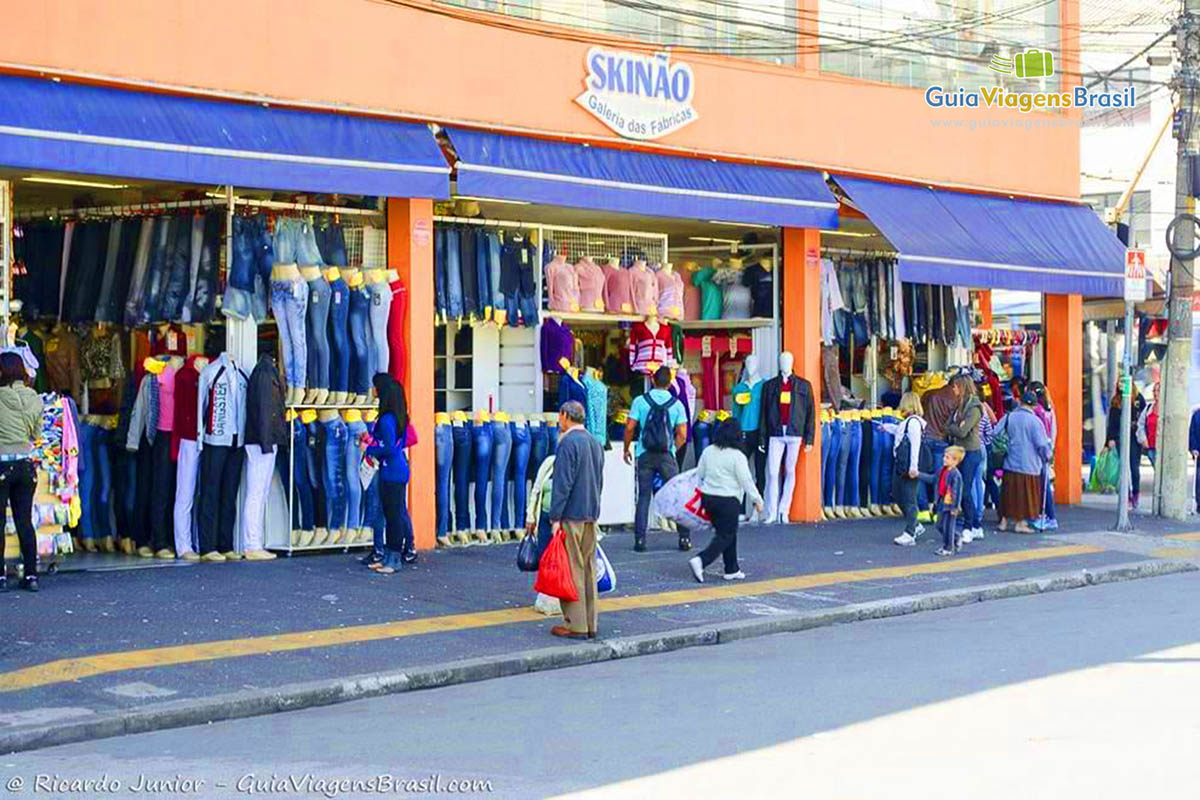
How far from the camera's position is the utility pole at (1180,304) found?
70.6ft

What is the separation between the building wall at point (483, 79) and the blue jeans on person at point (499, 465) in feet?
10.6

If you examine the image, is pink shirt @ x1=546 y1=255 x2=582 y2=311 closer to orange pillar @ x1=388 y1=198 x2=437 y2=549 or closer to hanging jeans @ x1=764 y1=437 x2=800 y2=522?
orange pillar @ x1=388 y1=198 x2=437 y2=549

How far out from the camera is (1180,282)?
22094mm

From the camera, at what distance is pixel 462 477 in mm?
17703

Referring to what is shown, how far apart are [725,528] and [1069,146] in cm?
1177

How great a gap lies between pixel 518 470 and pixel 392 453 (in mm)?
3208

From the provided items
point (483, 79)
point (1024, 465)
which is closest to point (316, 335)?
point (483, 79)

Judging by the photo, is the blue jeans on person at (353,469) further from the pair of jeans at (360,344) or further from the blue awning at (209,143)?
the blue awning at (209,143)

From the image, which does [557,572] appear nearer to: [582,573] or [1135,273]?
[582,573]

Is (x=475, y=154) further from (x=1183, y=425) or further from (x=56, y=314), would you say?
(x=1183, y=425)

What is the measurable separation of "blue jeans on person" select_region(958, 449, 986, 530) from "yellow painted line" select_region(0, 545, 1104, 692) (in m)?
1.68

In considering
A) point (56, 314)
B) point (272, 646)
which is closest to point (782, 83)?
point (56, 314)

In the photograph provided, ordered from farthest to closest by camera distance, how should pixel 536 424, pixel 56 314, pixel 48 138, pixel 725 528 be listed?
pixel 536 424 → pixel 56 314 → pixel 725 528 → pixel 48 138

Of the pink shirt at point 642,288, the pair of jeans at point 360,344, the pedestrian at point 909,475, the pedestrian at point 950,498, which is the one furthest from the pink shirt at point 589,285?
the pedestrian at point 950,498
